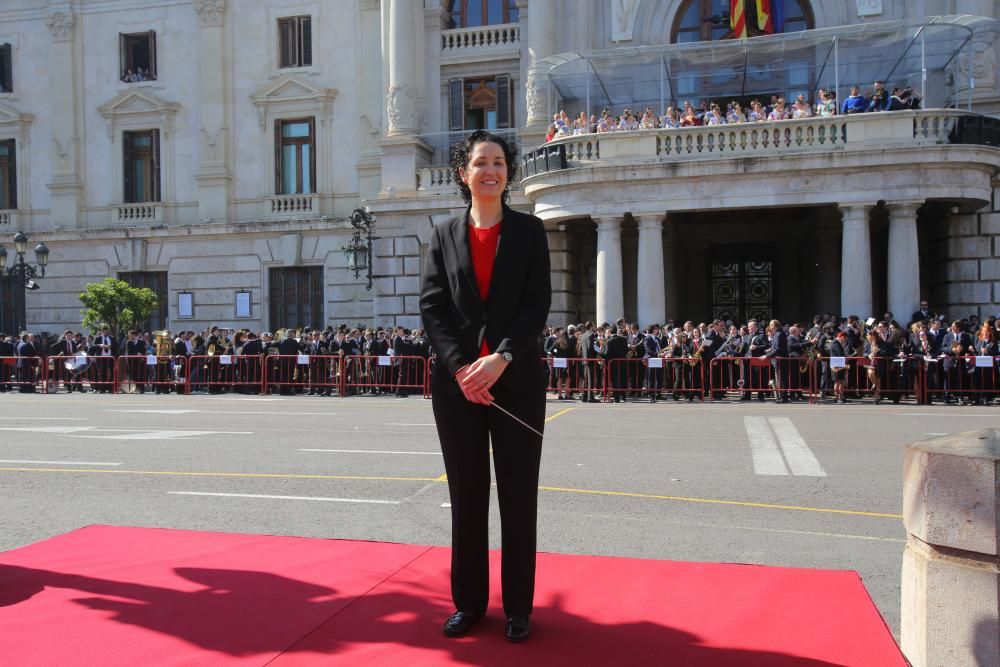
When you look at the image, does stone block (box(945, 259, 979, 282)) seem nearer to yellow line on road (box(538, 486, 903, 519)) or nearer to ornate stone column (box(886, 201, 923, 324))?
ornate stone column (box(886, 201, 923, 324))

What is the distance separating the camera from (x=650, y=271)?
76.0ft

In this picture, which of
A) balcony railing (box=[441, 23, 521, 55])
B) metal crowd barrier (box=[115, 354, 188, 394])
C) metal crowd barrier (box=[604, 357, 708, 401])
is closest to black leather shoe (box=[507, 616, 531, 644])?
metal crowd barrier (box=[604, 357, 708, 401])

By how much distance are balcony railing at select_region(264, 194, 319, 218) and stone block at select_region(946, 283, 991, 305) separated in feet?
69.2

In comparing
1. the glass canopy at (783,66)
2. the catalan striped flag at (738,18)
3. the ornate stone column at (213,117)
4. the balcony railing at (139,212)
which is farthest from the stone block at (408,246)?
the catalan striped flag at (738,18)

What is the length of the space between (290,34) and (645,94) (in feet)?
47.0

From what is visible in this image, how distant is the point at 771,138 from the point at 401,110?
12429 millimetres

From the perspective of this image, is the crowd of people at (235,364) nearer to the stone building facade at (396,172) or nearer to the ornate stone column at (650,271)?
the stone building facade at (396,172)

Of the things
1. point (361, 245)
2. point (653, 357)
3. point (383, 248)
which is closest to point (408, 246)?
point (383, 248)

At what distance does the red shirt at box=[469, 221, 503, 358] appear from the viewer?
165 inches

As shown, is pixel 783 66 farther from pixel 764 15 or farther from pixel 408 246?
pixel 408 246

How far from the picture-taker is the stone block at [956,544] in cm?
344

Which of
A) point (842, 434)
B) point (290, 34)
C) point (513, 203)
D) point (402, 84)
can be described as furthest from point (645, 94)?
point (842, 434)

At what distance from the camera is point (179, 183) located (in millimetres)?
34156

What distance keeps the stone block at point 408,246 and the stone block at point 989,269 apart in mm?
16431
